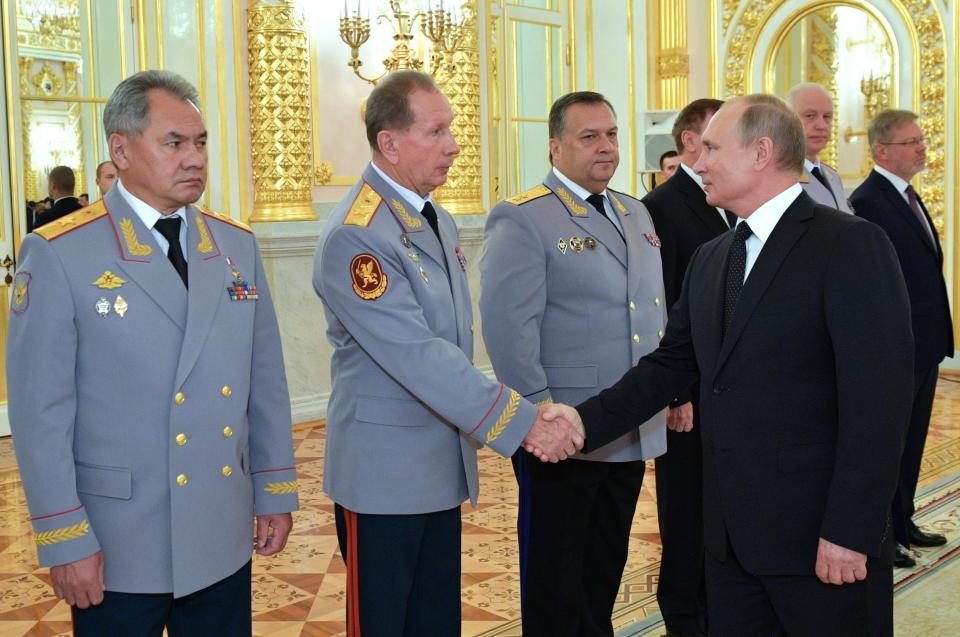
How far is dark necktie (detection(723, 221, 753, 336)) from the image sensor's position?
217 centimetres

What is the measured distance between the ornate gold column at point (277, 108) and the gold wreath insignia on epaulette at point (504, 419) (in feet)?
14.4

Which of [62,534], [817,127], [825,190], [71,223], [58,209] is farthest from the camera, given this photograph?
[58,209]

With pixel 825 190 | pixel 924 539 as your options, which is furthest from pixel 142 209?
pixel 924 539

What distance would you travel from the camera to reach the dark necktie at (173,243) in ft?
6.66

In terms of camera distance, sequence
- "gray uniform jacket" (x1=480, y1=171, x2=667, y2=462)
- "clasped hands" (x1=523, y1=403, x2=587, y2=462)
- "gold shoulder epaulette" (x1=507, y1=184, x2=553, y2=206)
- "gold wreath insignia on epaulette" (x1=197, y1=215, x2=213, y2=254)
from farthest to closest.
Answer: "gold shoulder epaulette" (x1=507, y1=184, x2=553, y2=206) < "gray uniform jacket" (x1=480, y1=171, x2=667, y2=462) < "clasped hands" (x1=523, y1=403, x2=587, y2=462) < "gold wreath insignia on epaulette" (x1=197, y1=215, x2=213, y2=254)

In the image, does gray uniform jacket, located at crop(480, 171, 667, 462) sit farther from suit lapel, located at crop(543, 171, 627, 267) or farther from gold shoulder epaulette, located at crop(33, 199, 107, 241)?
gold shoulder epaulette, located at crop(33, 199, 107, 241)

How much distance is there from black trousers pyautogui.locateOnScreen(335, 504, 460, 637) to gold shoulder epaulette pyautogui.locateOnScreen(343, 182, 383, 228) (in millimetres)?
646

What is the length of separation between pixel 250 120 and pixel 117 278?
477 cm

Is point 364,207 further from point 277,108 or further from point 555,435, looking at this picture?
point 277,108

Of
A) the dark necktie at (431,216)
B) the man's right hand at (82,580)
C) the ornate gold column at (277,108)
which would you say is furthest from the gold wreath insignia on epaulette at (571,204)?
the ornate gold column at (277,108)

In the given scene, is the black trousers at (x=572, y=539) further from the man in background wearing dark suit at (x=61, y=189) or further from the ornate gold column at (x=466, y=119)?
the ornate gold column at (x=466, y=119)

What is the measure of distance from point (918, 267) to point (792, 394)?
2.37m

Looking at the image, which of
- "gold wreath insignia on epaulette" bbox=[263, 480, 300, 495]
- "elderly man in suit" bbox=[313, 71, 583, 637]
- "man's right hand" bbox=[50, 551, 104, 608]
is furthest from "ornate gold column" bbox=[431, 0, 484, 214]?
"man's right hand" bbox=[50, 551, 104, 608]

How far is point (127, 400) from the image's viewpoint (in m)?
1.92
